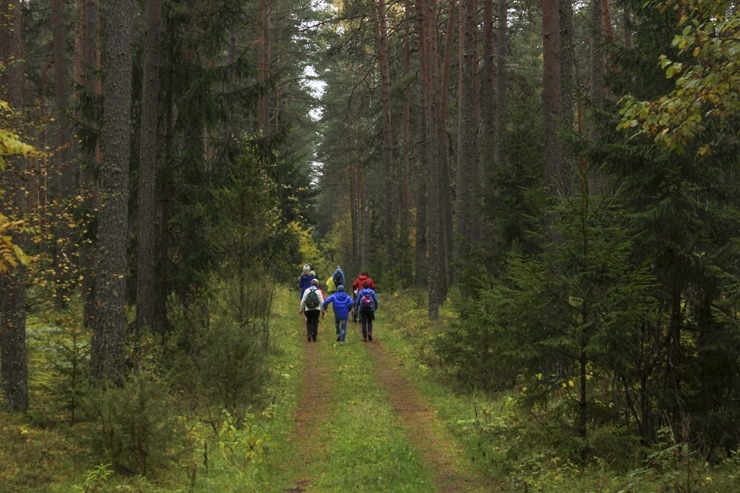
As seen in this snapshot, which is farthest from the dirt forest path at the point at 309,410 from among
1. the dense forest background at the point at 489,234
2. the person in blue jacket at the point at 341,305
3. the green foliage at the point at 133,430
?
the green foliage at the point at 133,430

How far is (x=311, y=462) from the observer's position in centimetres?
940

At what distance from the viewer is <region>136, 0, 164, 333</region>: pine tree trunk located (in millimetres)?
14289

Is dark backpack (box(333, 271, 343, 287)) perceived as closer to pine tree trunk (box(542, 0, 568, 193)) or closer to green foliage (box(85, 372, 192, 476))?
pine tree trunk (box(542, 0, 568, 193))

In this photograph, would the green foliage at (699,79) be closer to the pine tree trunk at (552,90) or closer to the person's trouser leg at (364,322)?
the pine tree trunk at (552,90)

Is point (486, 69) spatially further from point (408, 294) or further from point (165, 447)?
point (165, 447)

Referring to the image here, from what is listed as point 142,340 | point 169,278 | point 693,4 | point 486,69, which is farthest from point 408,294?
point 693,4

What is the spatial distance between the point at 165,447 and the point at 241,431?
2.26m

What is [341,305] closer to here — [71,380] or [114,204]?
[114,204]

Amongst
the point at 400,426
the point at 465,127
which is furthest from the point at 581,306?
the point at 465,127

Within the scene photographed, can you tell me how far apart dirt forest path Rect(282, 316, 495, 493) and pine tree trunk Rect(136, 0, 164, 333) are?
13.4 ft

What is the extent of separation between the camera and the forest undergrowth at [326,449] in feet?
24.0

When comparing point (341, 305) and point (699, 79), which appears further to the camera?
point (341, 305)

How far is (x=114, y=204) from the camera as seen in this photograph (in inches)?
402

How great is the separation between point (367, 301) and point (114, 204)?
10566mm
